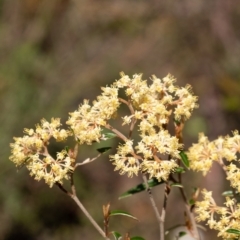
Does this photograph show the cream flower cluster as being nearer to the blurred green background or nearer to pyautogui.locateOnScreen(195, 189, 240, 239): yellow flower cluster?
pyautogui.locateOnScreen(195, 189, 240, 239): yellow flower cluster

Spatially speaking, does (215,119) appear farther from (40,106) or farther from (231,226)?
(231,226)

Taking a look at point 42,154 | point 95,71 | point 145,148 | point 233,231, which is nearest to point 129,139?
point 145,148

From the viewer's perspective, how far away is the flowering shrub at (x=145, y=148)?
4.20 feet

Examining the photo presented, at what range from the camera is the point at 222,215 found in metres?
1.28

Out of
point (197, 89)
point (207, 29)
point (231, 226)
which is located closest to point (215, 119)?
point (197, 89)

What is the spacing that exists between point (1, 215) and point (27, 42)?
1780 millimetres

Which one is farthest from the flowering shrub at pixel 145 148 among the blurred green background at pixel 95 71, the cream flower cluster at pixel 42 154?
the blurred green background at pixel 95 71

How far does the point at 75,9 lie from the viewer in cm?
616

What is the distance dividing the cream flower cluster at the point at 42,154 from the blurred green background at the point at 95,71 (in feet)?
9.33

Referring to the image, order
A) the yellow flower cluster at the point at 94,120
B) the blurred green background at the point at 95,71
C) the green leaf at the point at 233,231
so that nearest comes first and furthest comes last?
the green leaf at the point at 233,231 → the yellow flower cluster at the point at 94,120 → the blurred green background at the point at 95,71

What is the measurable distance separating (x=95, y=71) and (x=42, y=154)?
435 centimetres

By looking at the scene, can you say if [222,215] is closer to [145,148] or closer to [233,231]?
[233,231]

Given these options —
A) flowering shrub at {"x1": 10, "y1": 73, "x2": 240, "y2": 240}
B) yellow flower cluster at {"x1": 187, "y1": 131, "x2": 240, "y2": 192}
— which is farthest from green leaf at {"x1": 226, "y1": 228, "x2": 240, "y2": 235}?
yellow flower cluster at {"x1": 187, "y1": 131, "x2": 240, "y2": 192}

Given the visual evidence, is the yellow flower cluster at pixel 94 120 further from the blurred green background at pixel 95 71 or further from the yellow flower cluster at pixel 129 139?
the blurred green background at pixel 95 71
